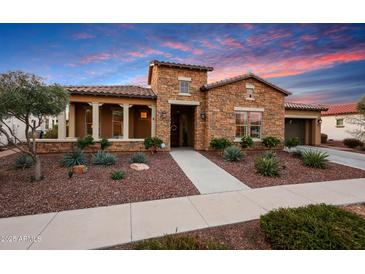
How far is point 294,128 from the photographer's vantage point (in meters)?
15.8

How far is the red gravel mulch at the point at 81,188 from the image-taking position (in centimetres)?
433

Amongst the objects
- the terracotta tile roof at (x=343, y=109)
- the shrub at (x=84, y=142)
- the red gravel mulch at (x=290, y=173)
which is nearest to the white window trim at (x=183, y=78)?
the red gravel mulch at (x=290, y=173)

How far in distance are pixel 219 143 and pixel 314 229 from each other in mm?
8205

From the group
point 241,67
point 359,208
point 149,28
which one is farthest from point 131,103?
point 359,208

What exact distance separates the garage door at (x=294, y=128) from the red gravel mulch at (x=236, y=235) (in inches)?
582


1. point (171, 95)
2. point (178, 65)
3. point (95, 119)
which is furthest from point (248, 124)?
point (95, 119)

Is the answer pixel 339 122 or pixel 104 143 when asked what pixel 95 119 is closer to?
pixel 104 143

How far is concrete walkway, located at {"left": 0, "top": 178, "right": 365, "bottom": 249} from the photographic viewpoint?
3.01 m

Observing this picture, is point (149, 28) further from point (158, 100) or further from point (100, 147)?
point (100, 147)

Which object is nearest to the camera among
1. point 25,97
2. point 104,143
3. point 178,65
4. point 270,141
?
point 25,97

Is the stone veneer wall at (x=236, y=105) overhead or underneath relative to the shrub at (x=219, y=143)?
overhead

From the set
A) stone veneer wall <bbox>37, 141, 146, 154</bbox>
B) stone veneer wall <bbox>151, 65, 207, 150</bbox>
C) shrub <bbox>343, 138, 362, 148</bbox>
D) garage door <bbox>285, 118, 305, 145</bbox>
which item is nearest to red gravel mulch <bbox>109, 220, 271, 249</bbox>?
stone veneer wall <bbox>151, 65, 207, 150</bbox>

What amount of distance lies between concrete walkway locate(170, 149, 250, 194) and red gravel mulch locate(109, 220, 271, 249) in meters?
1.87

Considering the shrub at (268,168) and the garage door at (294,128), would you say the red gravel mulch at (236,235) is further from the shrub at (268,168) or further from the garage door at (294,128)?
the garage door at (294,128)
